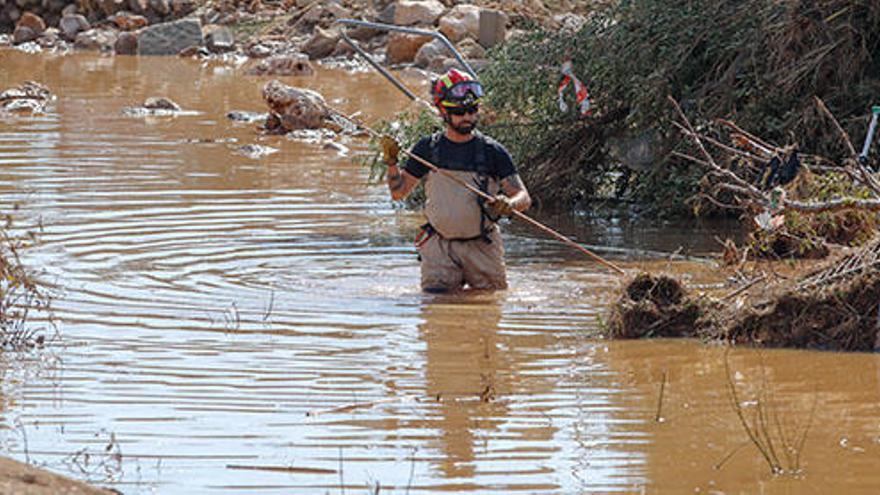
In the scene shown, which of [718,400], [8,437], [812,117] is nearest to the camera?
[8,437]

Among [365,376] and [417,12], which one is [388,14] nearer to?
[417,12]

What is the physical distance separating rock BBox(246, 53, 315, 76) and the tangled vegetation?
12.2m

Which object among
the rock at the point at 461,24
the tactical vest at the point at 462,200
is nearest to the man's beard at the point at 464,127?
the tactical vest at the point at 462,200

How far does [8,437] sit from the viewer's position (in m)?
5.91

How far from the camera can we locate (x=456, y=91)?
915 cm

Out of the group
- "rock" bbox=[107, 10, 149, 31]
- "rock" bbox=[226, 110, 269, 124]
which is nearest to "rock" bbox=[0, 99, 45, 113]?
"rock" bbox=[226, 110, 269, 124]

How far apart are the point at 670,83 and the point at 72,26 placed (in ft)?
75.1

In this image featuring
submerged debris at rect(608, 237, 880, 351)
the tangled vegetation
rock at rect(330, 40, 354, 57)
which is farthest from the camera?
rock at rect(330, 40, 354, 57)

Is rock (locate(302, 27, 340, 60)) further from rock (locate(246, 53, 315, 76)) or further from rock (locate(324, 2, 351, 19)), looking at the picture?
rock (locate(246, 53, 315, 76))

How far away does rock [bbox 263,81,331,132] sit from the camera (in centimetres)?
1905

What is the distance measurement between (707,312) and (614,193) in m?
5.99

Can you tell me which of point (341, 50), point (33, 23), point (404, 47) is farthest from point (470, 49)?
point (33, 23)

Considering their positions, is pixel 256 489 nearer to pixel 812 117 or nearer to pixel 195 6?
pixel 812 117

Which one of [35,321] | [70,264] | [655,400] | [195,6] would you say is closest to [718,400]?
[655,400]
